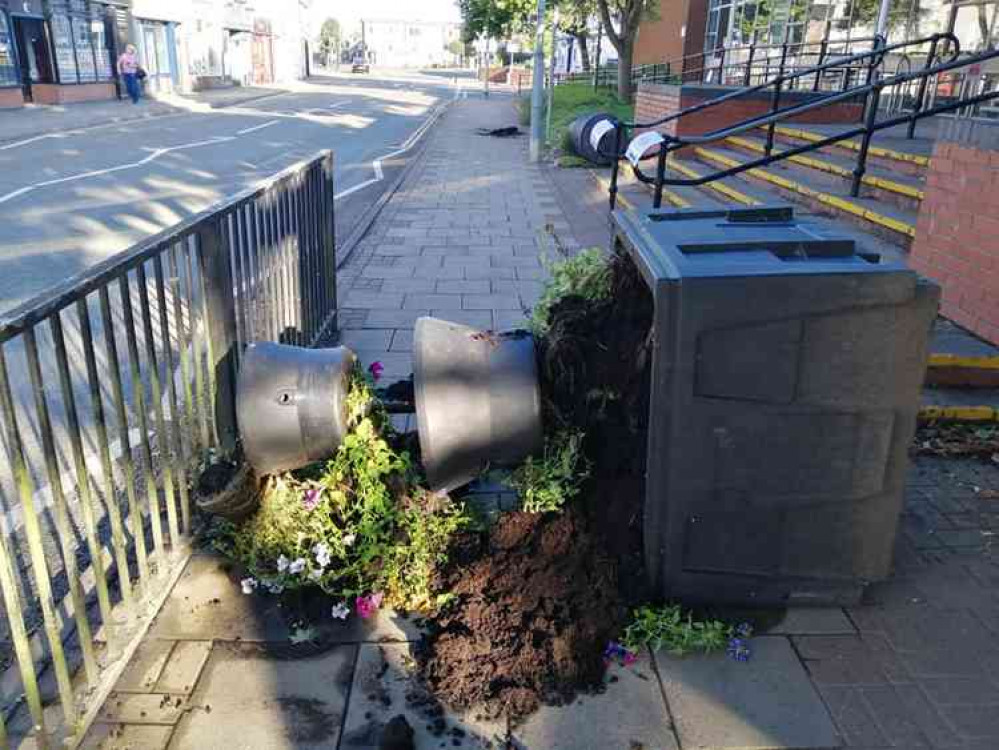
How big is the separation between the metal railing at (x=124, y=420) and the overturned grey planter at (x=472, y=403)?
3.02 feet

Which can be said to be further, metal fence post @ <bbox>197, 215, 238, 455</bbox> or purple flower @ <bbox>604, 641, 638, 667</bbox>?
metal fence post @ <bbox>197, 215, 238, 455</bbox>

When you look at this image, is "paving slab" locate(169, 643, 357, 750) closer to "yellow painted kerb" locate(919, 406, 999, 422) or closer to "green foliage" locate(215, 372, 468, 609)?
"green foliage" locate(215, 372, 468, 609)

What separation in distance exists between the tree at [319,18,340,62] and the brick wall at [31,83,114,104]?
77554 mm

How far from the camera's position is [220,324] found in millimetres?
3428

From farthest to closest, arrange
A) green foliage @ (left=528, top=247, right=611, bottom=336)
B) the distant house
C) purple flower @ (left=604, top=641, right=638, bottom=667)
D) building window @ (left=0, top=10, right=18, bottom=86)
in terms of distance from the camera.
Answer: the distant house, building window @ (left=0, top=10, right=18, bottom=86), green foliage @ (left=528, top=247, right=611, bottom=336), purple flower @ (left=604, top=641, right=638, bottom=667)

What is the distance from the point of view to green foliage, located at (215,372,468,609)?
9.87ft

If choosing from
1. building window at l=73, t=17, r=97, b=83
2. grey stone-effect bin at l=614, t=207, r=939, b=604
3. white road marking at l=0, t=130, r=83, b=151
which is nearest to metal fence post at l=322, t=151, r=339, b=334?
grey stone-effect bin at l=614, t=207, r=939, b=604

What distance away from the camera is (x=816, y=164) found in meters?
8.84

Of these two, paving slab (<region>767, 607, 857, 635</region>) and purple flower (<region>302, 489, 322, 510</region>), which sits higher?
purple flower (<region>302, 489, 322, 510</region>)

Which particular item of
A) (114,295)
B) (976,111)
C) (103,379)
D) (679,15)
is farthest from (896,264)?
(679,15)

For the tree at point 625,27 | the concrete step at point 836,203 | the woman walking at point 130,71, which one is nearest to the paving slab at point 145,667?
the concrete step at point 836,203

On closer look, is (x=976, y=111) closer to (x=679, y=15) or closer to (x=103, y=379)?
(x=103, y=379)

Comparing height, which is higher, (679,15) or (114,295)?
(679,15)

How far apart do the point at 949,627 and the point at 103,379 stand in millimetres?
4699
